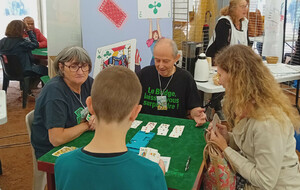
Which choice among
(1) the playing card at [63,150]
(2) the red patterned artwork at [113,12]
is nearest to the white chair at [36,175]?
(1) the playing card at [63,150]

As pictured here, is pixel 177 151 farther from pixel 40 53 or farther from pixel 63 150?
pixel 40 53

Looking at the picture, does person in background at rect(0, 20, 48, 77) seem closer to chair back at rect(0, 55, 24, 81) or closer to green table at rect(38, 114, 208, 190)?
chair back at rect(0, 55, 24, 81)

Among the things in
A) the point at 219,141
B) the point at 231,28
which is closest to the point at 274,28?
the point at 231,28

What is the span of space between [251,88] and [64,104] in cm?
106

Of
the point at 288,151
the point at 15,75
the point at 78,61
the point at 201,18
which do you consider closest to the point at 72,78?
the point at 78,61

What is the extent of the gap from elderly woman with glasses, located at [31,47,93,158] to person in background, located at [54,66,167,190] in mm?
782

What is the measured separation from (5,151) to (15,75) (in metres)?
1.97

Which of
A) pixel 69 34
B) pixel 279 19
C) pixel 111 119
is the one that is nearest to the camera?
pixel 111 119

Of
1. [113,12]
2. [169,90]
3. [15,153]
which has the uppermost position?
[113,12]

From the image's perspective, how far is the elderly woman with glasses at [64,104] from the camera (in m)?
1.72

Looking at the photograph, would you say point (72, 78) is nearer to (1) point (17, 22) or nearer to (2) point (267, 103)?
(2) point (267, 103)

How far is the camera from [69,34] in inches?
131

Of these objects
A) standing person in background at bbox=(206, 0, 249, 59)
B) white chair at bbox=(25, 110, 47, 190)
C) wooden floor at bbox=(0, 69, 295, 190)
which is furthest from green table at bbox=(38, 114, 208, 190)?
standing person in background at bbox=(206, 0, 249, 59)

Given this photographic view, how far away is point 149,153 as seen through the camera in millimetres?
1508
